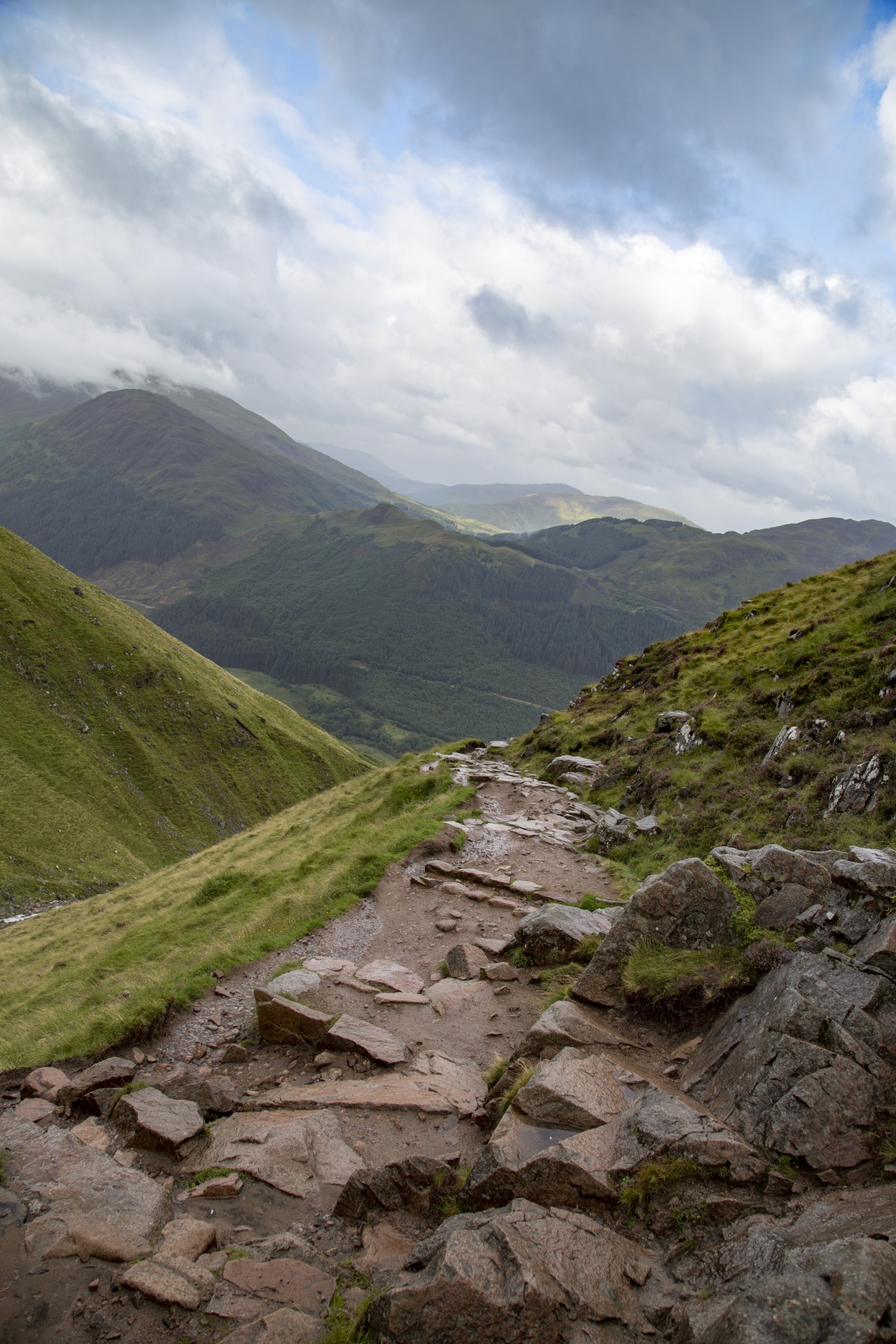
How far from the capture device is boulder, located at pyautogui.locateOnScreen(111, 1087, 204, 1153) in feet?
30.4

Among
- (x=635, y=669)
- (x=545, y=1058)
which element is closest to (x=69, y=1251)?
(x=545, y=1058)

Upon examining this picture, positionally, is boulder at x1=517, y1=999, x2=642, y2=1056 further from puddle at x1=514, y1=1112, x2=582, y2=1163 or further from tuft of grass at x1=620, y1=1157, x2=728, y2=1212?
tuft of grass at x1=620, y1=1157, x2=728, y2=1212

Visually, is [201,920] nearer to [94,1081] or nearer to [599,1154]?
[94,1081]

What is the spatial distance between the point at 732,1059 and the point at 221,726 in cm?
11762

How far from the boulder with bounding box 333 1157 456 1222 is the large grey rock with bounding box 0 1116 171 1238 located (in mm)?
2412

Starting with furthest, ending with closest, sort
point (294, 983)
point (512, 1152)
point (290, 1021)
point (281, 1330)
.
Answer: point (294, 983), point (290, 1021), point (512, 1152), point (281, 1330)

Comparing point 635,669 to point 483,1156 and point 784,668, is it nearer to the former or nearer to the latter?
point 784,668

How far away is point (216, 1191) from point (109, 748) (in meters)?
99.6

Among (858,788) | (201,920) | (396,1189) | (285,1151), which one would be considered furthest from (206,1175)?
(858,788)

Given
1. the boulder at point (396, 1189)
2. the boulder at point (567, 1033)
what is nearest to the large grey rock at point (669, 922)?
the boulder at point (567, 1033)

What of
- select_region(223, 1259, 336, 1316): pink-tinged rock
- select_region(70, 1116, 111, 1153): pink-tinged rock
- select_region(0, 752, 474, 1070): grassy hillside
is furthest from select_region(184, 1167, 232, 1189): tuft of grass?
select_region(0, 752, 474, 1070): grassy hillside

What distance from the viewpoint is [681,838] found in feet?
63.5

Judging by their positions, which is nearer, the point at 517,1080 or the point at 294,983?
the point at 517,1080

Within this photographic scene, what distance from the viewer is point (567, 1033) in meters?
9.62
